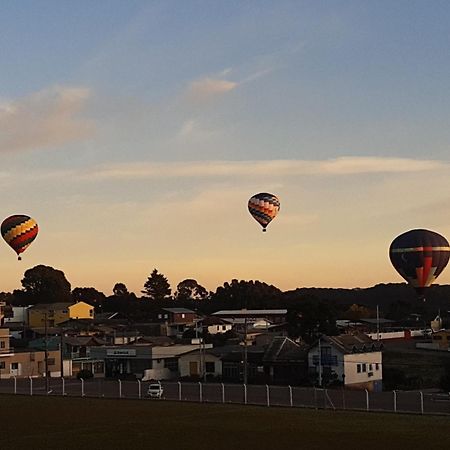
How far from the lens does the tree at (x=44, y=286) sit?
164m

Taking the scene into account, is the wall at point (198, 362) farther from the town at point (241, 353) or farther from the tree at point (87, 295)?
the tree at point (87, 295)

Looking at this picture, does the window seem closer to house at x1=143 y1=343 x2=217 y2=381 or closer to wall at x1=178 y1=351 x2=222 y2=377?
house at x1=143 y1=343 x2=217 y2=381

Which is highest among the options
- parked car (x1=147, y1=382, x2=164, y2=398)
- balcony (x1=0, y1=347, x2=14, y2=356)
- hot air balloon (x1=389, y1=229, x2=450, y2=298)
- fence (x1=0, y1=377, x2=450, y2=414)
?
hot air balloon (x1=389, y1=229, x2=450, y2=298)

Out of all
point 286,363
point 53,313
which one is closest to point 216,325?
point 53,313

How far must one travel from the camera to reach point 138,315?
143875 millimetres

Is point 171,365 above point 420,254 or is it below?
below

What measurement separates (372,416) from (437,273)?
2540cm

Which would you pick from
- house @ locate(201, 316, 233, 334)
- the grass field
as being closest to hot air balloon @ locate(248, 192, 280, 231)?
the grass field

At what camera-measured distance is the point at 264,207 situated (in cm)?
7512

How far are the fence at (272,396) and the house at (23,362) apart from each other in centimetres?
1166

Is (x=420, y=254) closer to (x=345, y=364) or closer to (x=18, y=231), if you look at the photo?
(x=345, y=364)

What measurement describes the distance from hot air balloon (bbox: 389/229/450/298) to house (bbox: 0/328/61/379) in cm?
3130

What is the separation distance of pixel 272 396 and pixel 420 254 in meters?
17.0

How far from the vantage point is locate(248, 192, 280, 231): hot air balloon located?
246 feet
